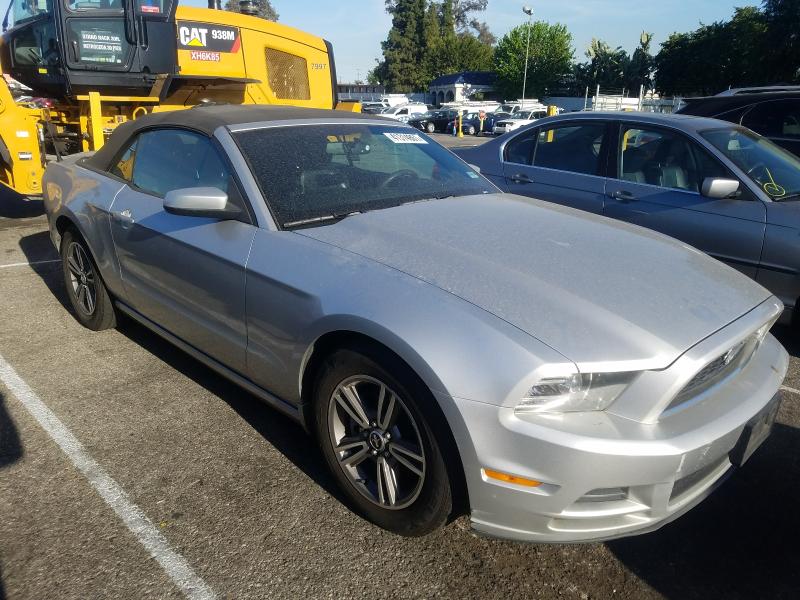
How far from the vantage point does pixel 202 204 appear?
2.78 m

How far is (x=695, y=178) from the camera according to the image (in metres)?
4.73

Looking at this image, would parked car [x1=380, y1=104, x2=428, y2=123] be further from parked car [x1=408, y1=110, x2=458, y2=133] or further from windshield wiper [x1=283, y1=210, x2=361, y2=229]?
windshield wiper [x1=283, y1=210, x2=361, y2=229]

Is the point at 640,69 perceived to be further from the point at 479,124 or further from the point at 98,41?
the point at 98,41

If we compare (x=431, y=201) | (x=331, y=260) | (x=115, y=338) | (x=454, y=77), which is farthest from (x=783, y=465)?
(x=454, y=77)

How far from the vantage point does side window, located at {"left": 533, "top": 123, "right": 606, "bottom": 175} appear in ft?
17.3

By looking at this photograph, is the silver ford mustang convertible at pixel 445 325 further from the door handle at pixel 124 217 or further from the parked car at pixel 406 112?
the parked car at pixel 406 112

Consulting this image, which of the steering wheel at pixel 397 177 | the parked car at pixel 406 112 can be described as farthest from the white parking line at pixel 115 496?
the parked car at pixel 406 112

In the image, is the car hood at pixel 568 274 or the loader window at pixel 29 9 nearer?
the car hood at pixel 568 274

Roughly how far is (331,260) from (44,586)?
5.00 ft

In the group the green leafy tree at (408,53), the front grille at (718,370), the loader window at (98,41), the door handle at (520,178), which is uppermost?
the green leafy tree at (408,53)

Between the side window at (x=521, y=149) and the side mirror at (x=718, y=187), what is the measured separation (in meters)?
1.75

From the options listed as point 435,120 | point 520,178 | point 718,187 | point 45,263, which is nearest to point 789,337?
point 718,187

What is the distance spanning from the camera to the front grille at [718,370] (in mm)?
2084

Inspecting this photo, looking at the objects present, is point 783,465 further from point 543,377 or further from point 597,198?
point 597,198
